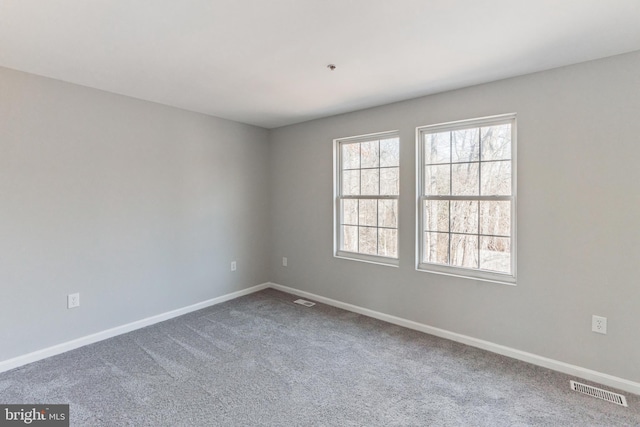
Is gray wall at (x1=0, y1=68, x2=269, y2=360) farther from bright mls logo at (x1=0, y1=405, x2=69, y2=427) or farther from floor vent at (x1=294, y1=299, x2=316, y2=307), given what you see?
floor vent at (x1=294, y1=299, x2=316, y2=307)

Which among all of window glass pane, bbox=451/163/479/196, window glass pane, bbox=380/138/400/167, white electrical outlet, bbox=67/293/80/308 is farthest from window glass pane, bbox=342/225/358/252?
white electrical outlet, bbox=67/293/80/308

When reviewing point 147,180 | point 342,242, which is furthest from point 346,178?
point 147,180

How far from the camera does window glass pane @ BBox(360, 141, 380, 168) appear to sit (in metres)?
3.51

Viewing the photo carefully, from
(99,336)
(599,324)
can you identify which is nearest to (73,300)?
A: (99,336)

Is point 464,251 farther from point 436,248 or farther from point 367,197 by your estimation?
point 367,197

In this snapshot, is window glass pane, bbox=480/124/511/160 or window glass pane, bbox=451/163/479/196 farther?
window glass pane, bbox=451/163/479/196

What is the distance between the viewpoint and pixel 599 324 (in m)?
2.22

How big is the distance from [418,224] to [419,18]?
192cm

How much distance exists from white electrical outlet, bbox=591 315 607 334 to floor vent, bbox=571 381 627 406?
40 cm

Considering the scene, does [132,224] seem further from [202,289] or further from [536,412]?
[536,412]

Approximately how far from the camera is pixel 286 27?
1.84 meters

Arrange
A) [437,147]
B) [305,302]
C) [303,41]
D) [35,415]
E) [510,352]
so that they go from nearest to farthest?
[35,415] → [303,41] → [510,352] → [437,147] → [305,302]

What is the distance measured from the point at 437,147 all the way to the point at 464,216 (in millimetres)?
742

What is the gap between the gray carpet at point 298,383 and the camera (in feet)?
6.10
